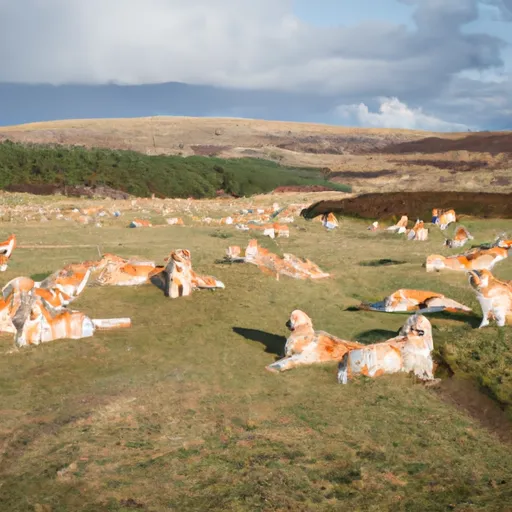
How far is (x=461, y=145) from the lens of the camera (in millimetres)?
114250

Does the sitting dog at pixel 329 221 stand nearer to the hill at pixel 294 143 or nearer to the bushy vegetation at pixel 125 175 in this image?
the bushy vegetation at pixel 125 175

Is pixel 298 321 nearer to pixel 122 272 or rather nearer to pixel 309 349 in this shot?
pixel 309 349

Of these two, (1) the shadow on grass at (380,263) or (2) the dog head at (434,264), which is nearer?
(2) the dog head at (434,264)

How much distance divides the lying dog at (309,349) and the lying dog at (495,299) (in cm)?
262

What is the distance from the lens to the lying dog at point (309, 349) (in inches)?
359

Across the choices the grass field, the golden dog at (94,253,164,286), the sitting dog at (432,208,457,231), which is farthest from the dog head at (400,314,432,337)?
the sitting dog at (432,208,457,231)

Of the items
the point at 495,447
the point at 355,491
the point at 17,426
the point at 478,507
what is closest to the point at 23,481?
the point at 17,426

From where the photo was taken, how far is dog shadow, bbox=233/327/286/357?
10055 millimetres

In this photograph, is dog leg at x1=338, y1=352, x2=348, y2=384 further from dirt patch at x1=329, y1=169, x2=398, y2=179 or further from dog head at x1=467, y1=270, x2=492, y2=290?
dirt patch at x1=329, y1=169, x2=398, y2=179

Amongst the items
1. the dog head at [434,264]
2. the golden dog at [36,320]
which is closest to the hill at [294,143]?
the dog head at [434,264]

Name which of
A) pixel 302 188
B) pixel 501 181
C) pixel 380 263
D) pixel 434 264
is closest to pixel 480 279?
pixel 434 264

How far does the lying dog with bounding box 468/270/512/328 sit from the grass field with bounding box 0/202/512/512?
11.1 inches

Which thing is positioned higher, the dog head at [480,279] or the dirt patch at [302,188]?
the dirt patch at [302,188]

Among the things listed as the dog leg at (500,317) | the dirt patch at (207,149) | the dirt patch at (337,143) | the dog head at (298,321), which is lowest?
the dog leg at (500,317)
